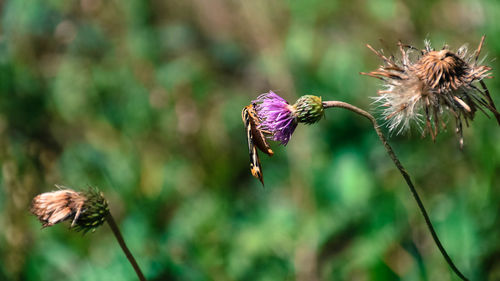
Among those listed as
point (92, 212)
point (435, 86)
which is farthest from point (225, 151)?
point (435, 86)

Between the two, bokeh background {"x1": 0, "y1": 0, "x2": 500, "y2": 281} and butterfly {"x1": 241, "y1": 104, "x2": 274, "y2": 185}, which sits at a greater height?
butterfly {"x1": 241, "y1": 104, "x2": 274, "y2": 185}

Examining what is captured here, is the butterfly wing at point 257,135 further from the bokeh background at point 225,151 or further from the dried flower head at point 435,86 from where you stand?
the bokeh background at point 225,151

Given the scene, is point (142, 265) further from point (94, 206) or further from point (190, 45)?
A: point (190, 45)

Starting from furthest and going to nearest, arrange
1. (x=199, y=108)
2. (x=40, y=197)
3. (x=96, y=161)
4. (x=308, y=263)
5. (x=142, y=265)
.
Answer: (x=199, y=108), (x=96, y=161), (x=308, y=263), (x=142, y=265), (x=40, y=197)

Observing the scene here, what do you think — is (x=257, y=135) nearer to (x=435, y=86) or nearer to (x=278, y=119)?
(x=278, y=119)

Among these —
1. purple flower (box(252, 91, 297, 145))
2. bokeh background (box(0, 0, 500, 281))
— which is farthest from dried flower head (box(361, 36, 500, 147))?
bokeh background (box(0, 0, 500, 281))

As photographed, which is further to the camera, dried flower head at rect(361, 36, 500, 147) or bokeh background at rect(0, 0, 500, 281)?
bokeh background at rect(0, 0, 500, 281)

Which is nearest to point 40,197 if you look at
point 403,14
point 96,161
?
point 96,161

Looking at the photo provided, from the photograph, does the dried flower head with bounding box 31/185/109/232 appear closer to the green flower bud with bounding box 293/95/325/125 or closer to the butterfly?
the butterfly
